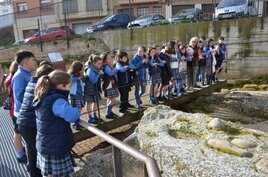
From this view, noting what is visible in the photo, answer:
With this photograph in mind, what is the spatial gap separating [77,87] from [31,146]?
2.10 metres

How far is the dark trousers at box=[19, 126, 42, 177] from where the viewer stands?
3434mm

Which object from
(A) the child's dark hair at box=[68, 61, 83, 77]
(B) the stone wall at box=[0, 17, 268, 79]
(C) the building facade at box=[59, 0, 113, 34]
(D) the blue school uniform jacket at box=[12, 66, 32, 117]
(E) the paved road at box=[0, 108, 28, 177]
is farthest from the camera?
(C) the building facade at box=[59, 0, 113, 34]

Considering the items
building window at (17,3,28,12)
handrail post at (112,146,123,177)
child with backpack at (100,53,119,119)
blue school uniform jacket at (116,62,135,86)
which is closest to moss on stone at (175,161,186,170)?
handrail post at (112,146,123,177)

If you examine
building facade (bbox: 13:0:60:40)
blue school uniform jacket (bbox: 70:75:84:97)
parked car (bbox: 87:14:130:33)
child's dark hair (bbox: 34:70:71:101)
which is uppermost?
building facade (bbox: 13:0:60:40)

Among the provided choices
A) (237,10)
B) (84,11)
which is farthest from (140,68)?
(84,11)

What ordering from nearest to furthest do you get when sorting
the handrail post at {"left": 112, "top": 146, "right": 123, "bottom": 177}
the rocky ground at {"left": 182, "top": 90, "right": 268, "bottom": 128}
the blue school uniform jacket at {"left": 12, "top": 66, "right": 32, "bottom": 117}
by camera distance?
the handrail post at {"left": 112, "top": 146, "right": 123, "bottom": 177} < the blue school uniform jacket at {"left": 12, "top": 66, "right": 32, "bottom": 117} < the rocky ground at {"left": 182, "top": 90, "right": 268, "bottom": 128}

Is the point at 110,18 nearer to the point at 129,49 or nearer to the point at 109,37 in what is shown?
the point at 109,37

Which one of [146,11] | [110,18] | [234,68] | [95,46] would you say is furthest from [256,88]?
[146,11]

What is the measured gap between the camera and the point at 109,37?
1830 cm

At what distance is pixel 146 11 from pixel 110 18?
11136mm

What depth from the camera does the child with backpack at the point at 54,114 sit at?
2.84 m

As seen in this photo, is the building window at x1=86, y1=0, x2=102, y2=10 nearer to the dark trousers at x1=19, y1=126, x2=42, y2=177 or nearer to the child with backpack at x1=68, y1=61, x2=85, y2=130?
the child with backpack at x1=68, y1=61, x2=85, y2=130

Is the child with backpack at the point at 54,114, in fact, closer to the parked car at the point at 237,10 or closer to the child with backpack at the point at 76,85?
the child with backpack at the point at 76,85

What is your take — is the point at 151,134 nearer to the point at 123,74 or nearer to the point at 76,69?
the point at 76,69
